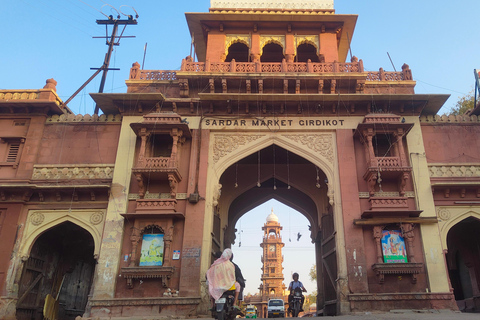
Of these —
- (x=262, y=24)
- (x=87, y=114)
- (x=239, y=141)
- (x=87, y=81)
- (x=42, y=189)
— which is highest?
(x=262, y=24)

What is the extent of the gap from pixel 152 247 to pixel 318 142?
20.2ft

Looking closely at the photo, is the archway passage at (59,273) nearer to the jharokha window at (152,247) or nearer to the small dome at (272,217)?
the jharokha window at (152,247)

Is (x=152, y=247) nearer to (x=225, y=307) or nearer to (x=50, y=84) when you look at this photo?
(x=225, y=307)

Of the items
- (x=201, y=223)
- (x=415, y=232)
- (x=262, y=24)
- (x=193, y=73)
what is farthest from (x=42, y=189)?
(x=415, y=232)

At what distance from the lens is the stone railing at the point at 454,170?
12078 mm

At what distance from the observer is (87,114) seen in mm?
13523

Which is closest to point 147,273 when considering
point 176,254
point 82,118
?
point 176,254

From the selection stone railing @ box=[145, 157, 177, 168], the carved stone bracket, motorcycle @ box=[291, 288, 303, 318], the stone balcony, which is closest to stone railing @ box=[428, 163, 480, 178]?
the stone balcony

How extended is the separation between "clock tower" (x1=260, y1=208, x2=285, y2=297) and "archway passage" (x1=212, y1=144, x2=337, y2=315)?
110 ft

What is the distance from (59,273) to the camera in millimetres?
13680

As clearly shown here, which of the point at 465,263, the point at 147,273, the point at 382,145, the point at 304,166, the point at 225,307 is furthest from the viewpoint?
the point at 304,166

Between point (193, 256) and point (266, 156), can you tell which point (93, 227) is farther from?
point (266, 156)

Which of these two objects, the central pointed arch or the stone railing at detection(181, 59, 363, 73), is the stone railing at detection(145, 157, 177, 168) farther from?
the stone railing at detection(181, 59, 363, 73)

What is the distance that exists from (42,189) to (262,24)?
32.0 ft
